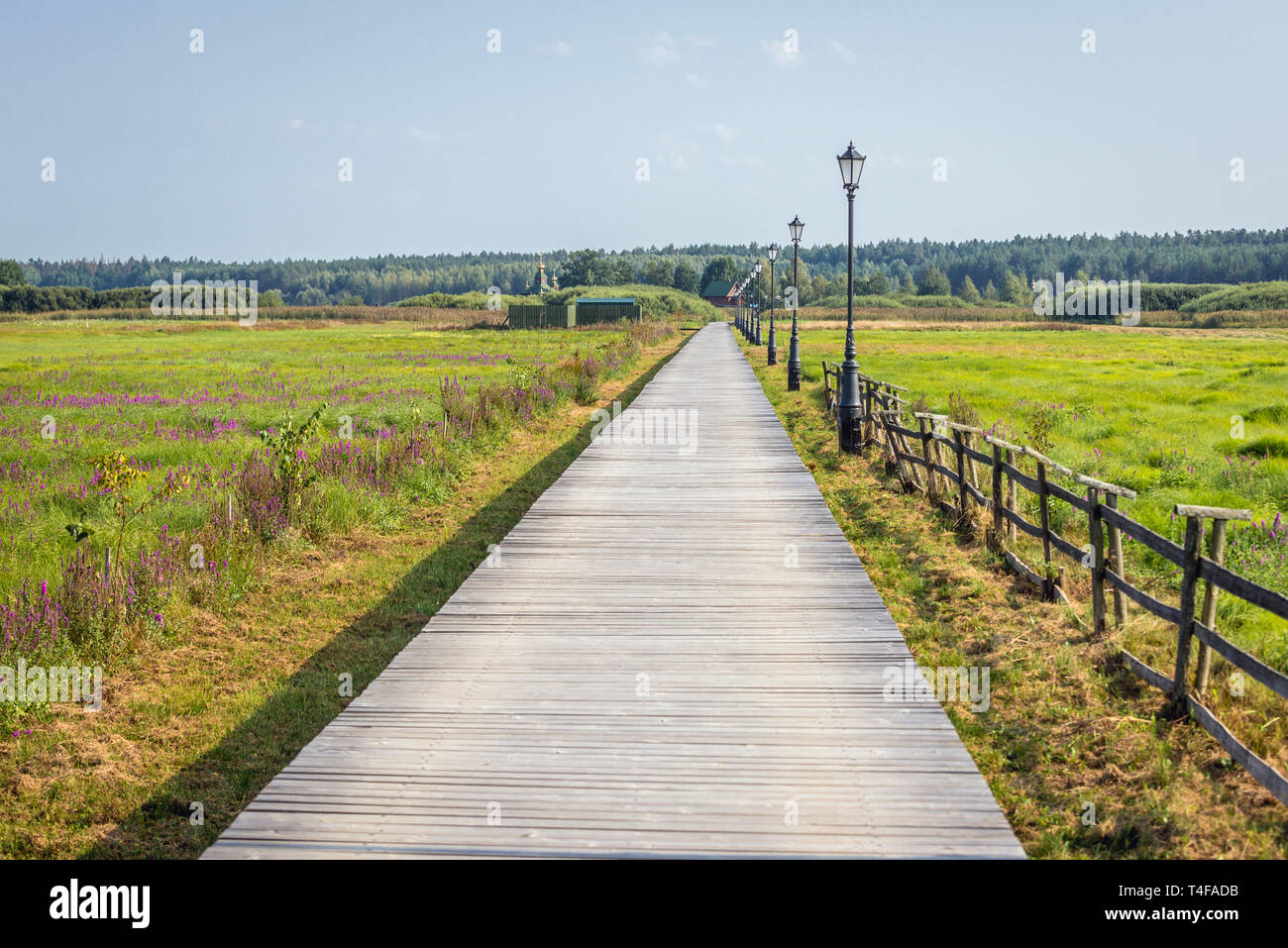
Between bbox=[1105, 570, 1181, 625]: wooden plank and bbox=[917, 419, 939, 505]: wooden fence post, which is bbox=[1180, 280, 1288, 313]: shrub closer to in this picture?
bbox=[917, 419, 939, 505]: wooden fence post

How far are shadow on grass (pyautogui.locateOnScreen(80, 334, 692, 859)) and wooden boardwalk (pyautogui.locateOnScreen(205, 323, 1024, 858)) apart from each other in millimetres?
710

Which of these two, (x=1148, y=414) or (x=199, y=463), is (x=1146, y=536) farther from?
(x=1148, y=414)

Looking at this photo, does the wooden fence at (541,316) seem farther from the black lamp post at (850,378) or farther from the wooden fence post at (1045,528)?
Answer: the wooden fence post at (1045,528)

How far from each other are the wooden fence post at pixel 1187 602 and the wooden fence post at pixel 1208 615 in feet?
0.22

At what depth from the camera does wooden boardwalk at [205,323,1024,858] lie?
4133 millimetres

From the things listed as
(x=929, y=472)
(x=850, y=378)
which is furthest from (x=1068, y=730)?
(x=850, y=378)

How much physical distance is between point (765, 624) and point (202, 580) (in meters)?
4.99

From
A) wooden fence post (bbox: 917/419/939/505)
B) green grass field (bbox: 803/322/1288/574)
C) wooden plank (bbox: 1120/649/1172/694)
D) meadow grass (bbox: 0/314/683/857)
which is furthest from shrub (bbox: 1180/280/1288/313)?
wooden plank (bbox: 1120/649/1172/694)

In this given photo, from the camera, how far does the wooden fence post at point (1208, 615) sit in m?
5.38

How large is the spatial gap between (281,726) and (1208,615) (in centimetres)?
590

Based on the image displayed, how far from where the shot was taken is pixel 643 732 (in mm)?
5180

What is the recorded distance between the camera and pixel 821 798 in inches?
174
